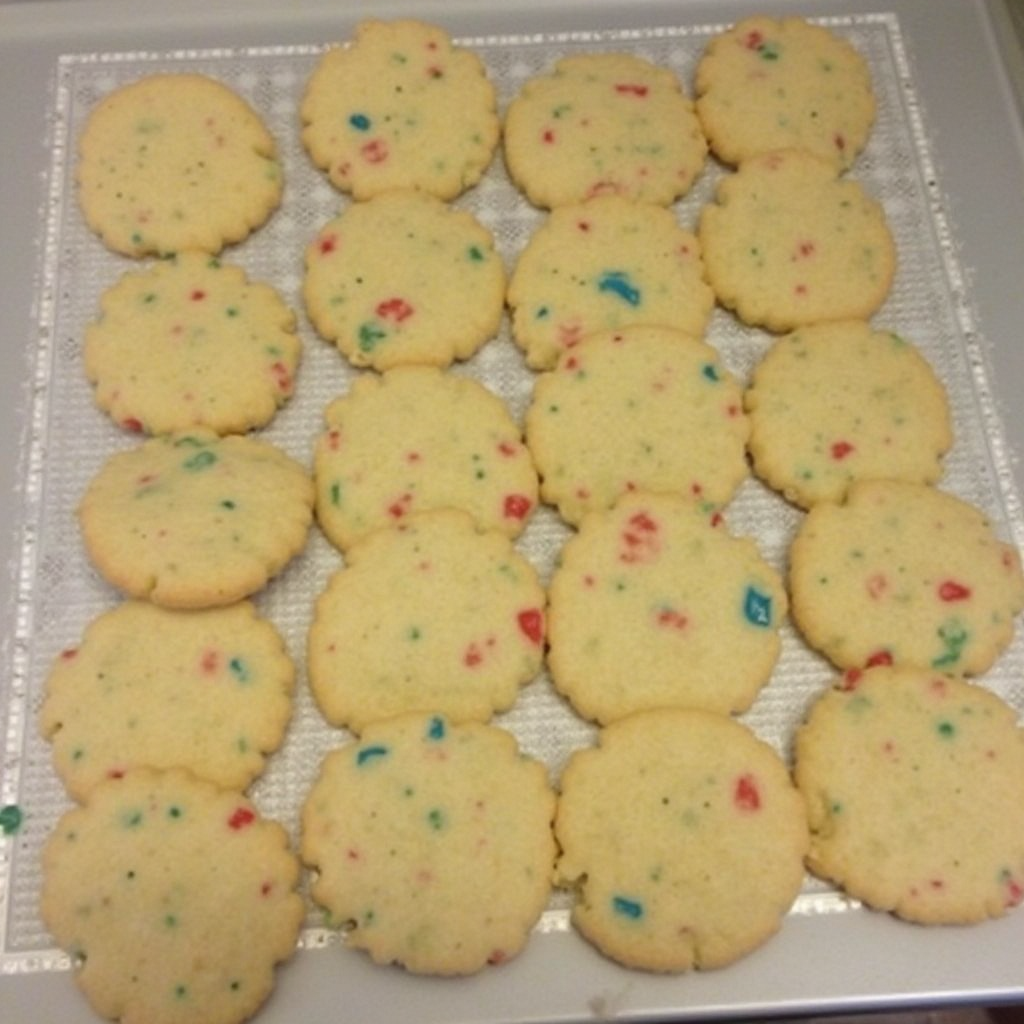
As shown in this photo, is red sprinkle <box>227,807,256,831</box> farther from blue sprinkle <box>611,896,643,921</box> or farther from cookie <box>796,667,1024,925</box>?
cookie <box>796,667,1024,925</box>

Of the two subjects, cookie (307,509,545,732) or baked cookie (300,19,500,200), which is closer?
cookie (307,509,545,732)

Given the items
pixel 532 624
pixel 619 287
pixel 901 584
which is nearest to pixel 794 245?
pixel 619 287

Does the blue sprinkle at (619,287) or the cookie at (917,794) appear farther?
the blue sprinkle at (619,287)

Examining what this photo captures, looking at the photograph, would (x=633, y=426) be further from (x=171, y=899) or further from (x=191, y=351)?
(x=171, y=899)

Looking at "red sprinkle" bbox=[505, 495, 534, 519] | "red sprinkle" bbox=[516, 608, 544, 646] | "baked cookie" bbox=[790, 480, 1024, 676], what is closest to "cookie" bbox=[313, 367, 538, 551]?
"red sprinkle" bbox=[505, 495, 534, 519]

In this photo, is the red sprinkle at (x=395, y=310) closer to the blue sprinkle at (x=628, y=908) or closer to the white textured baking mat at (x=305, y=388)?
the white textured baking mat at (x=305, y=388)

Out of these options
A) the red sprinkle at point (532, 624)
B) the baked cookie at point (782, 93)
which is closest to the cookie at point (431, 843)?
the red sprinkle at point (532, 624)
